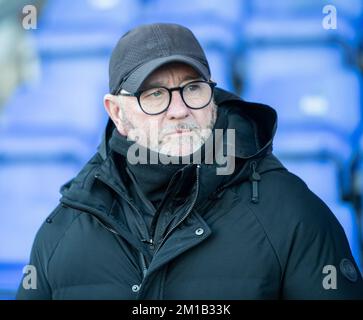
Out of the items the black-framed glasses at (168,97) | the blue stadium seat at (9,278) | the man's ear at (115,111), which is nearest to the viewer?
the black-framed glasses at (168,97)

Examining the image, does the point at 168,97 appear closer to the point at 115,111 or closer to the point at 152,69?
the point at 152,69

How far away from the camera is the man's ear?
1.74 meters

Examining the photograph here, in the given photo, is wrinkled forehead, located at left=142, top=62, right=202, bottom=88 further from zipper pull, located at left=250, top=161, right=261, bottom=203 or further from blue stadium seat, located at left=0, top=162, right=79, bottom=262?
blue stadium seat, located at left=0, top=162, right=79, bottom=262

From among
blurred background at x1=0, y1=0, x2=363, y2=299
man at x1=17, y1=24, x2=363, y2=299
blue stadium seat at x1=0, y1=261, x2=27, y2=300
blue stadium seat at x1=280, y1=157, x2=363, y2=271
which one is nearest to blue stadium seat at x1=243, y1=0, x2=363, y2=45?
blurred background at x1=0, y1=0, x2=363, y2=299

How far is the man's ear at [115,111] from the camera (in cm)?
174

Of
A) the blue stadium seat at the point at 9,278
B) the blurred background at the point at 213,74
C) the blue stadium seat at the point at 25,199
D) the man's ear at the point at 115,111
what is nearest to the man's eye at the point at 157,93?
the man's ear at the point at 115,111

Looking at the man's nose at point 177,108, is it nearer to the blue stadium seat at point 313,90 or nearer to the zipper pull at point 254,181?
the zipper pull at point 254,181

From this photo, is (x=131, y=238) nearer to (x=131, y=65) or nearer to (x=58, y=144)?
(x=131, y=65)

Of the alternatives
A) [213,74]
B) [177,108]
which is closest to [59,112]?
[213,74]

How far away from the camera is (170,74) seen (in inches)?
63.9

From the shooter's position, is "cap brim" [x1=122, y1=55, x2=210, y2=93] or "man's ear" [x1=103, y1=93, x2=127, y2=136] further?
"man's ear" [x1=103, y1=93, x2=127, y2=136]

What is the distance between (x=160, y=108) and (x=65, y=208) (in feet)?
1.27

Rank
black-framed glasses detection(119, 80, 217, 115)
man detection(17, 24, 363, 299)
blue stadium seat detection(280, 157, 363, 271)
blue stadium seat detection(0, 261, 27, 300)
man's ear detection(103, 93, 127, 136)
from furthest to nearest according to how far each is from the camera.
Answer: blue stadium seat detection(0, 261, 27, 300)
blue stadium seat detection(280, 157, 363, 271)
man's ear detection(103, 93, 127, 136)
black-framed glasses detection(119, 80, 217, 115)
man detection(17, 24, 363, 299)
